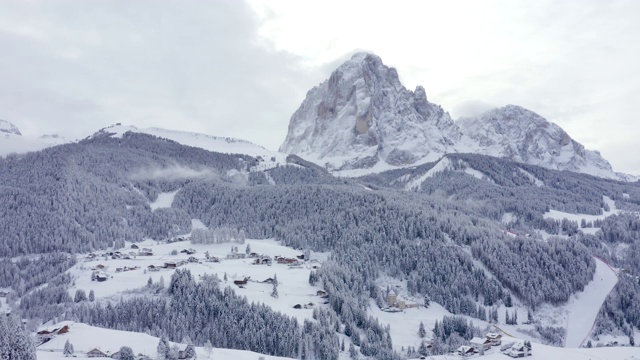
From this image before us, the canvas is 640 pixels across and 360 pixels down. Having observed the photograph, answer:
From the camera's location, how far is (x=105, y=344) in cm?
8969

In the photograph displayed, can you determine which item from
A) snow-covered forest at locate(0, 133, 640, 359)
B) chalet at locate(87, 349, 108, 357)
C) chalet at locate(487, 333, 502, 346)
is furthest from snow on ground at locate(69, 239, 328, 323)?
chalet at locate(87, 349, 108, 357)

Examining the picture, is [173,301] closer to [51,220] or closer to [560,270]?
[51,220]

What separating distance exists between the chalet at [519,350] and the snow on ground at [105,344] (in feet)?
127

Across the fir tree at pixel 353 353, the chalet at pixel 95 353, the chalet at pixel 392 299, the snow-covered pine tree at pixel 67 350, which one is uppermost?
the snow-covered pine tree at pixel 67 350

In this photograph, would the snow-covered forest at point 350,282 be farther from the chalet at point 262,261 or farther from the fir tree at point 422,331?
the chalet at point 262,261

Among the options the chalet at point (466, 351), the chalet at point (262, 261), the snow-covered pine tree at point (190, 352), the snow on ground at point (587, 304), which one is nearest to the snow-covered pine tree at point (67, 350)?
the snow-covered pine tree at point (190, 352)

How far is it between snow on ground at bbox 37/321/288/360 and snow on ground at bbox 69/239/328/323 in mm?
31771

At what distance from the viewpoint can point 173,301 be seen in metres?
122

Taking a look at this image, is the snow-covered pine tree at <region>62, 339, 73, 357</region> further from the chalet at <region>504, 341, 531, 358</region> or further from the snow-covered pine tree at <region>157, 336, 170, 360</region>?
the chalet at <region>504, 341, 531, 358</region>

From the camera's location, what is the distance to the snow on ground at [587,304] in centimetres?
14611

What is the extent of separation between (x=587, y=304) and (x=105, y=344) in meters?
128

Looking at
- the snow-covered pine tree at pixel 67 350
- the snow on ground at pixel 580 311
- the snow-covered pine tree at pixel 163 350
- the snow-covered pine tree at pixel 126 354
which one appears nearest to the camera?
the snow-covered pine tree at pixel 126 354

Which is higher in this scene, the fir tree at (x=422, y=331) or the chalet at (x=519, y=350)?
the chalet at (x=519, y=350)

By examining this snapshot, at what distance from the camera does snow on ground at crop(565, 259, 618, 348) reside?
14611cm
